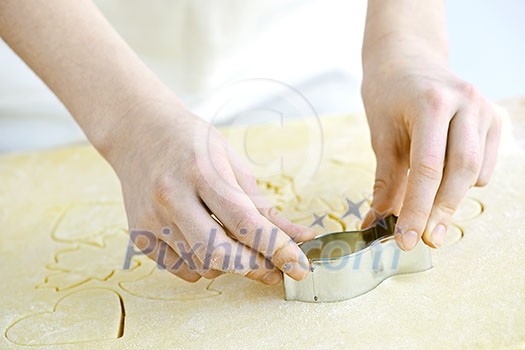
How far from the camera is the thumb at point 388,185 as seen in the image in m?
1.05

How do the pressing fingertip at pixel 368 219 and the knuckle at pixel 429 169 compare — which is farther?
the pressing fingertip at pixel 368 219

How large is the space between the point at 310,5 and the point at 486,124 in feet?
2.07

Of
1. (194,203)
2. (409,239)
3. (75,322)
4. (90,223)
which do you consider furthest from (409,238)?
(90,223)

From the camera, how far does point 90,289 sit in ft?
3.33

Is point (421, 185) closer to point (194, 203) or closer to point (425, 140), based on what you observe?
point (425, 140)

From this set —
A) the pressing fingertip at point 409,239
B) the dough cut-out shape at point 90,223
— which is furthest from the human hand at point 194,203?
the dough cut-out shape at point 90,223

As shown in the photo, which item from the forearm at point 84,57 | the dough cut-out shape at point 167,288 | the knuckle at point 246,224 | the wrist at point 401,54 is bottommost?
the dough cut-out shape at point 167,288

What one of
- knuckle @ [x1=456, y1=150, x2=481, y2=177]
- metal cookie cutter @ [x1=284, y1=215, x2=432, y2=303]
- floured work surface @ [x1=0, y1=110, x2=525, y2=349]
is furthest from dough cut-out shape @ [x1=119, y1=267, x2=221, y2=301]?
knuckle @ [x1=456, y1=150, x2=481, y2=177]

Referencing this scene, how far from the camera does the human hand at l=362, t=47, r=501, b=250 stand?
2.98 feet

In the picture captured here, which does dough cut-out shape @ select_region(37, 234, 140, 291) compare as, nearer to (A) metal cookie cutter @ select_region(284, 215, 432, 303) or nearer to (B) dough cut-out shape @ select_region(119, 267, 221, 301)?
(B) dough cut-out shape @ select_region(119, 267, 221, 301)

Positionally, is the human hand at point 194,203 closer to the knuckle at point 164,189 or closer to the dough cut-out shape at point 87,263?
the knuckle at point 164,189

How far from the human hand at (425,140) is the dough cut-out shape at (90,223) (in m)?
0.44

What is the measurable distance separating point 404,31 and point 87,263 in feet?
2.02

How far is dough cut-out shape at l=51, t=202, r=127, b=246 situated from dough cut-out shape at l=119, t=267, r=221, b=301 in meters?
0.16
